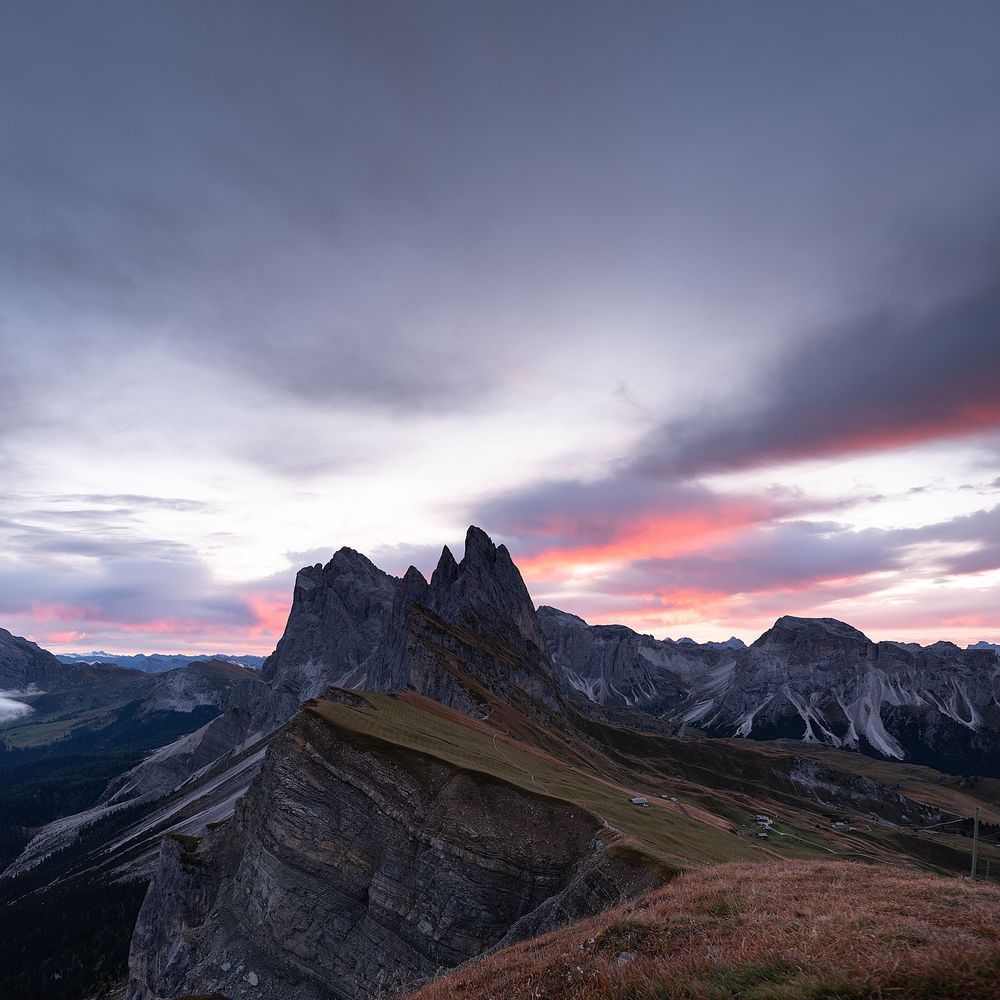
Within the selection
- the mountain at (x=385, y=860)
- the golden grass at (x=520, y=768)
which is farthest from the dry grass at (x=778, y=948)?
the golden grass at (x=520, y=768)

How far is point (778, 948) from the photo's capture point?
12.1 meters

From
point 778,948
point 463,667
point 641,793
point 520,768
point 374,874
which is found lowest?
point 641,793

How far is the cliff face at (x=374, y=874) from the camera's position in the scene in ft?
142

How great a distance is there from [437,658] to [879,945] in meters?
118

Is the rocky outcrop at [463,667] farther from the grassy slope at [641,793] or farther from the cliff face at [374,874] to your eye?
the cliff face at [374,874]

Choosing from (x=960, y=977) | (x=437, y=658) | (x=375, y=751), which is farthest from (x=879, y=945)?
(x=437, y=658)

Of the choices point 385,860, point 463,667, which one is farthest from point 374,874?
point 463,667

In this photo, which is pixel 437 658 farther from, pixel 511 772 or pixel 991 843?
pixel 991 843

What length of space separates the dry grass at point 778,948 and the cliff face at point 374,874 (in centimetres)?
2041

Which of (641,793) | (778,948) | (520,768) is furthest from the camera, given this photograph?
(641,793)

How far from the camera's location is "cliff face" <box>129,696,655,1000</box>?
4331 centimetres

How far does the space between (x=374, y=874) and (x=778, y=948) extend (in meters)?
45.6

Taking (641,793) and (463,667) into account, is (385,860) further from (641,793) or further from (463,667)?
(463,667)

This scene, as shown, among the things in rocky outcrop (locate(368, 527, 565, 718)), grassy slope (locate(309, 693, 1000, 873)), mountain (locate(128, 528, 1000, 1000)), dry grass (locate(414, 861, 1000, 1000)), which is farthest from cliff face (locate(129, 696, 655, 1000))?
rocky outcrop (locate(368, 527, 565, 718))
